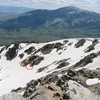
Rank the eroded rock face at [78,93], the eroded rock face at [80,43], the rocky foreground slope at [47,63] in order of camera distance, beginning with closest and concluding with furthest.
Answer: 1. the eroded rock face at [78,93]
2. the rocky foreground slope at [47,63]
3. the eroded rock face at [80,43]

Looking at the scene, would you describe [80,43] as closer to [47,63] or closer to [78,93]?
[47,63]

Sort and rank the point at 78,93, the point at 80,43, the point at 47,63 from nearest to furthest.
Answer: the point at 78,93
the point at 47,63
the point at 80,43

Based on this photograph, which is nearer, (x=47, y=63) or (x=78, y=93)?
(x=78, y=93)

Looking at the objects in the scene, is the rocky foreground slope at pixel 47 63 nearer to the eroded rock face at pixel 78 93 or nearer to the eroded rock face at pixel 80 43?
the eroded rock face at pixel 80 43

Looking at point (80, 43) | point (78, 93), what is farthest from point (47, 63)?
point (78, 93)

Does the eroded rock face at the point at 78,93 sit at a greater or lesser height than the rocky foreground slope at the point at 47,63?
greater

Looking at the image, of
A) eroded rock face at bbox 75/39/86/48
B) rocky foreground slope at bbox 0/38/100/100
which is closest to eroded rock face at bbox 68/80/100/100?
rocky foreground slope at bbox 0/38/100/100

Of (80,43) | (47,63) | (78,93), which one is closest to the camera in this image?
(78,93)

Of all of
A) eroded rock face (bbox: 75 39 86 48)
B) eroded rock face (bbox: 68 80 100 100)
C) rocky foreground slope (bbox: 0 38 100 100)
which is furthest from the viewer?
eroded rock face (bbox: 75 39 86 48)

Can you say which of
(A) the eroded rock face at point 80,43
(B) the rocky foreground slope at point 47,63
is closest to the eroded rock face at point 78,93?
(B) the rocky foreground slope at point 47,63

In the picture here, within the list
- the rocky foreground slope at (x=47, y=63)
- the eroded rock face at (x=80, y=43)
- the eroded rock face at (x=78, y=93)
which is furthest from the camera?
the eroded rock face at (x=80, y=43)

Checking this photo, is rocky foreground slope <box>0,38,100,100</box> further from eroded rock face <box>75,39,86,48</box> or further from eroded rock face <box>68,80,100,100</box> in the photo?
eroded rock face <box>68,80,100,100</box>

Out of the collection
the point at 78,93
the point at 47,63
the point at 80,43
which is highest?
the point at 78,93

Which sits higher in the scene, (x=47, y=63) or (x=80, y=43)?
(x=80, y=43)
